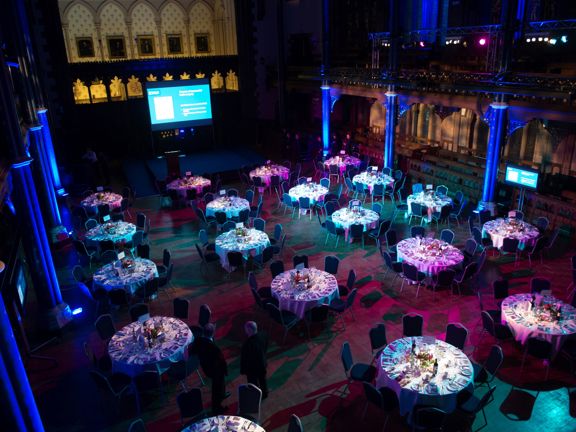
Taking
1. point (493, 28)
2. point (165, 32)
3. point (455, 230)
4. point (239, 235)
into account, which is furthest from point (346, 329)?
point (165, 32)

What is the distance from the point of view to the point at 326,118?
19.5 metres

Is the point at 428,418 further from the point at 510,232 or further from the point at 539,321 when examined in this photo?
the point at 510,232

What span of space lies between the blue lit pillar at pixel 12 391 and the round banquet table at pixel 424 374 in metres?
4.01

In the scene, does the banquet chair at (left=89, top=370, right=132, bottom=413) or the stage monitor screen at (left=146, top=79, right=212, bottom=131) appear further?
the stage monitor screen at (left=146, top=79, right=212, bottom=131)

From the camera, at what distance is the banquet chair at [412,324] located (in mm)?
7164

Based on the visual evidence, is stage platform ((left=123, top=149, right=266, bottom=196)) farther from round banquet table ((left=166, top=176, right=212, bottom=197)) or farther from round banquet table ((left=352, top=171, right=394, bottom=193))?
round banquet table ((left=352, top=171, right=394, bottom=193))

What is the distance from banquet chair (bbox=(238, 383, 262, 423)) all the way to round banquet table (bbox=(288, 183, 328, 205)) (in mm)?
7999

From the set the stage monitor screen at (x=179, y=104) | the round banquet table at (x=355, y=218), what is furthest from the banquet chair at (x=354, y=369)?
the stage monitor screen at (x=179, y=104)

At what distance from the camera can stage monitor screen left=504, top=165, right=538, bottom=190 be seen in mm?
11070

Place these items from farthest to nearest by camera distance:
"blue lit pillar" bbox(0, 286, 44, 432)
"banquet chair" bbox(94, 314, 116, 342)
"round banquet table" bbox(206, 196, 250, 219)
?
"round banquet table" bbox(206, 196, 250, 219) < "banquet chair" bbox(94, 314, 116, 342) < "blue lit pillar" bbox(0, 286, 44, 432)

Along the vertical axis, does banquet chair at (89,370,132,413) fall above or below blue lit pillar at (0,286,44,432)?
below

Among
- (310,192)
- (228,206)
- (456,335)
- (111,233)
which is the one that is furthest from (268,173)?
(456,335)

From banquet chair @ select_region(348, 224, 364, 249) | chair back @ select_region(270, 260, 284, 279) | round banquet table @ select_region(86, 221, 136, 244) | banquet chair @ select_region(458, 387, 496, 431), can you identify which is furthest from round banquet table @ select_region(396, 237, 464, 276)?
round banquet table @ select_region(86, 221, 136, 244)

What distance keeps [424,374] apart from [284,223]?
25.1 ft
